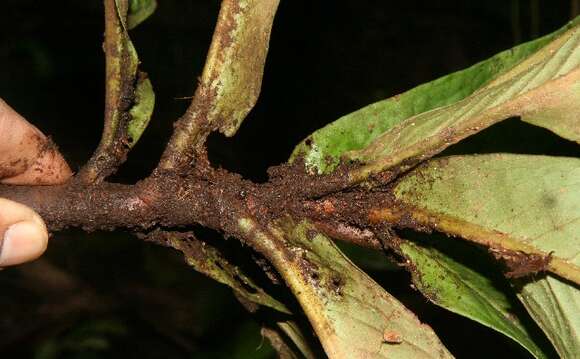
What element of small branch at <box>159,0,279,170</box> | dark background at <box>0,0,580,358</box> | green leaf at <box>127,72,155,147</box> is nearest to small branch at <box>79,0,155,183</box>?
green leaf at <box>127,72,155,147</box>

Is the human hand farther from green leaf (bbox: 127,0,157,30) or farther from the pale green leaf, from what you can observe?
the pale green leaf

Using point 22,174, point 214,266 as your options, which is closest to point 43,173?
point 22,174

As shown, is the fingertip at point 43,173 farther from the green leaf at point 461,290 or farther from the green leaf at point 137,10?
the green leaf at point 461,290

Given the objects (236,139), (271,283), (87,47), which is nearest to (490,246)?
(271,283)

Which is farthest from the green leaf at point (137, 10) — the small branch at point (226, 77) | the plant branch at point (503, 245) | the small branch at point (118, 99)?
the plant branch at point (503, 245)

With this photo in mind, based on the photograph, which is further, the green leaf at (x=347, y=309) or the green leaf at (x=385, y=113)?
the green leaf at (x=385, y=113)
